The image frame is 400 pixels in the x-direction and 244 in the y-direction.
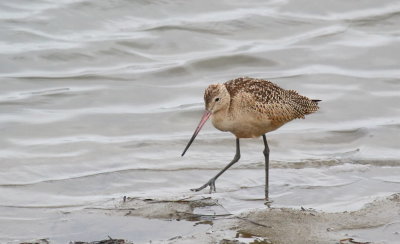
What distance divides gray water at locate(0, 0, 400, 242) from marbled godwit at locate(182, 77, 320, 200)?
0.60 meters

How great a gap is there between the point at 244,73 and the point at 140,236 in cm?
652

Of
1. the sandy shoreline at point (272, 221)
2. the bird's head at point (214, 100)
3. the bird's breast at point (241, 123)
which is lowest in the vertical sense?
the sandy shoreline at point (272, 221)

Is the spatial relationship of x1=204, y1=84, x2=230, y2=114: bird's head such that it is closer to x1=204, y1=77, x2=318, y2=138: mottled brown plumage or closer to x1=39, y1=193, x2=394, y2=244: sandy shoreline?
x1=204, y1=77, x2=318, y2=138: mottled brown plumage

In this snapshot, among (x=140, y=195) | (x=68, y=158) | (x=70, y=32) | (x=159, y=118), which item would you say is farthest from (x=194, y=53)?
(x=140, y=195)

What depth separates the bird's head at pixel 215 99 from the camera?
720 cm

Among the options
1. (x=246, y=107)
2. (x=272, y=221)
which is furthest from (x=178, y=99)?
(x=272, y=221)

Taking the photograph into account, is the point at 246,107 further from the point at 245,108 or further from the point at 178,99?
the point at 178,99

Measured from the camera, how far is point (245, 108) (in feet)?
24.0

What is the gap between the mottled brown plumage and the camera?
23.8 feet

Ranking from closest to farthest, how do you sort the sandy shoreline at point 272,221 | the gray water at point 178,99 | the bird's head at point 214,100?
the sandy shoreline at point 272,221 < the bird's head at point 214,100 < the gray water at point 178,99

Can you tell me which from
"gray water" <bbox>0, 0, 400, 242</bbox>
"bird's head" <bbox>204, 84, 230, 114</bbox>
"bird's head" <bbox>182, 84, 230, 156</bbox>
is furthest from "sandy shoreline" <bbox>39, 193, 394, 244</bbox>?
"bird's head" <bbox>204, 84, 230, 114</bbox>

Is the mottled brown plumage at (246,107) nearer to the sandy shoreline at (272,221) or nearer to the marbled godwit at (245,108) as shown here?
the marbled godwit at (245,108)

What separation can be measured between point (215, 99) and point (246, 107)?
0.30 meters

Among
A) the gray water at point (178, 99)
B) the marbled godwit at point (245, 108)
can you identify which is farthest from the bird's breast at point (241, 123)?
the gray water at point (178, 99)
